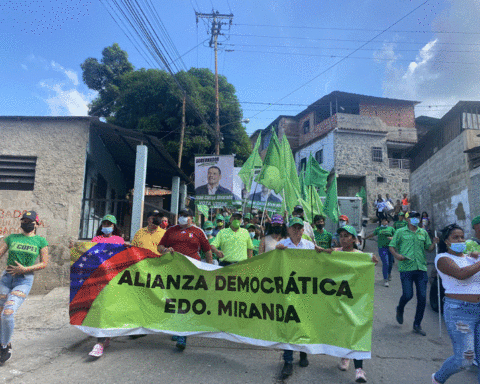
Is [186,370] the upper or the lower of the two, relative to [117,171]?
lower

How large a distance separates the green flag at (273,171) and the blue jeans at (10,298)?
219 inches

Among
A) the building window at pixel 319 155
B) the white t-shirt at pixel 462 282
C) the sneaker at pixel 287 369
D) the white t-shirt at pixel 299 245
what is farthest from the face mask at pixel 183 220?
the building window at pixel 319 155

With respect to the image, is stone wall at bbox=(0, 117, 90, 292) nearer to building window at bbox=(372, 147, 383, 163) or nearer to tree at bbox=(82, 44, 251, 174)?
tree at bbox=(82, 44, 251, 174)

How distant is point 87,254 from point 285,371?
2.87 m

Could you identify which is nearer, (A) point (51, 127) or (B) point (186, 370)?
(B) point (186, 370)

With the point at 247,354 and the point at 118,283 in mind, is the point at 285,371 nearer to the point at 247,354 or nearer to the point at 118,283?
the point at 247,354

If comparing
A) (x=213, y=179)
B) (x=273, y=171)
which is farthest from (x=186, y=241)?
(x=213, y=179)

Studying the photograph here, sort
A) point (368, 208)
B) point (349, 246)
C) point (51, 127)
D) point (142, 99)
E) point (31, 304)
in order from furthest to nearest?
point (368, 208)
point (142, 99)
point (51, 127)
point (31, 304)
point (349, 246)

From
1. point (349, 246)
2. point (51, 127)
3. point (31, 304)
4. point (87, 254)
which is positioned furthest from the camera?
point (51, 127)

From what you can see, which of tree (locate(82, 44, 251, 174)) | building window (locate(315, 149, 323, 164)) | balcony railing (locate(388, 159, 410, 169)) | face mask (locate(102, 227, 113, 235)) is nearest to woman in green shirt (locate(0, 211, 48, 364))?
face mask (locate(102, 227, 113, 235))

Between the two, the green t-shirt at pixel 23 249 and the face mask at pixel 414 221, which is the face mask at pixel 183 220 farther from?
the face mask at pixel 414 221

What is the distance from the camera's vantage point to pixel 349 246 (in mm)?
4355

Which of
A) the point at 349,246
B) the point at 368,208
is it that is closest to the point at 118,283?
the point at 349,246

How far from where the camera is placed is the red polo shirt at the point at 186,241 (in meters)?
4.98
